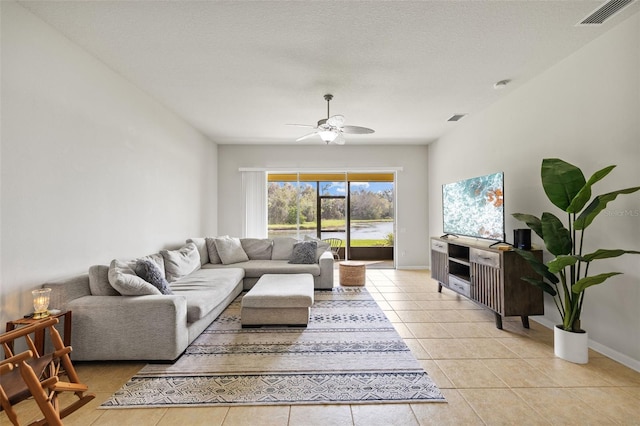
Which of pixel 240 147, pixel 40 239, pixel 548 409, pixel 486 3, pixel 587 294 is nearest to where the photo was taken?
pixel 548 409

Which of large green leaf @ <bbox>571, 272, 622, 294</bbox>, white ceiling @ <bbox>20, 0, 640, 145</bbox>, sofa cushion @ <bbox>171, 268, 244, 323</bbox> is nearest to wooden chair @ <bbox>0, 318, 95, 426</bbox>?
sofa cushion @ <bbox>171, 268, 244, 323</bbox>

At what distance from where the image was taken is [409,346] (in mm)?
2881

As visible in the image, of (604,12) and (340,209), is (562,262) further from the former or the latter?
(340,209)

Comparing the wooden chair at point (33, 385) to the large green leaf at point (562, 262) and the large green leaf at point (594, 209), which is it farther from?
the large green leaf at point (594, 209)

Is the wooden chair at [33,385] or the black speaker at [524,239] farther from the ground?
the black speaker at [524,239]

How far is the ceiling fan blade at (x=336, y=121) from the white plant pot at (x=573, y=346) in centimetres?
291

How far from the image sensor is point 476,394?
2121 mm

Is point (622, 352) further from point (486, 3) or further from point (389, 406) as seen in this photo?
point (486, 3)

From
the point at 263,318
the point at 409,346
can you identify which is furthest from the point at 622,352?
the point at 263,318

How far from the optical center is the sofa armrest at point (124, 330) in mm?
2502

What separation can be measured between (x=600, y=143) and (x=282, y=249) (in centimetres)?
444

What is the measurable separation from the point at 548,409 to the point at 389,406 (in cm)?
102

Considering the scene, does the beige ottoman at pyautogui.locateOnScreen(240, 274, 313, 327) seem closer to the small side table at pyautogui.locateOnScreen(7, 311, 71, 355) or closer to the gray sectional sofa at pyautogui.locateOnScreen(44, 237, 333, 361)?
the gray sectional sofa at pyautogui.locateOnScreen(44, 237, 333, 361)

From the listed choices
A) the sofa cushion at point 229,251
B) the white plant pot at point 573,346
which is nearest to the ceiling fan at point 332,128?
the sofa cushion at point 229,251
